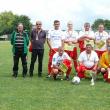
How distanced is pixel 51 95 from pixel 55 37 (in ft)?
13.4

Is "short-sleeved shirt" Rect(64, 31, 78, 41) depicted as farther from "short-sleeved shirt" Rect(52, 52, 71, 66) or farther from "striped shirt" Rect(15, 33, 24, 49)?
"striped shirt" Rect(15, 33, 24, 49)

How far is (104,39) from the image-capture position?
14945mm

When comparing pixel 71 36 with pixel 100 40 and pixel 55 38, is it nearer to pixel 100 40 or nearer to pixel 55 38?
pixel 55 38

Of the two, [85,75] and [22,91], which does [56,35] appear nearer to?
[85,75]

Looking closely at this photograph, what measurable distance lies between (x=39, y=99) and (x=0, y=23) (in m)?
142

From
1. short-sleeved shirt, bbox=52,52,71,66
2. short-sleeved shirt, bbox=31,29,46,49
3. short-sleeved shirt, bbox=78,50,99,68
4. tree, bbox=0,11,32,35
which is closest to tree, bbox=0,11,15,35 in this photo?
tree, bbox=0,11,32,35

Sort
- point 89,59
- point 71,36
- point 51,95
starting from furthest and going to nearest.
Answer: point 71,36
point 89,59
point 51,95

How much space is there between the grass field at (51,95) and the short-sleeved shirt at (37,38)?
4.16 ft

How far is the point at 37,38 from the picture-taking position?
14922 mm

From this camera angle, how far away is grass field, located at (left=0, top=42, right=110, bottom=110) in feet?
31.5

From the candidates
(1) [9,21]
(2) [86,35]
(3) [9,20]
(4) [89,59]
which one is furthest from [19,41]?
(3) [9,20]

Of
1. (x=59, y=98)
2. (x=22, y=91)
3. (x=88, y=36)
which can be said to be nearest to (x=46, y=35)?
(x=88, y=36)

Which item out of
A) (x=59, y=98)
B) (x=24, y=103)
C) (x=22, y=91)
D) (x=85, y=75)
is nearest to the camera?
(x=24, y=103)

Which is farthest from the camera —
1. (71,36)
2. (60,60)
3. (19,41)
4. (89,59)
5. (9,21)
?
(9,21)
